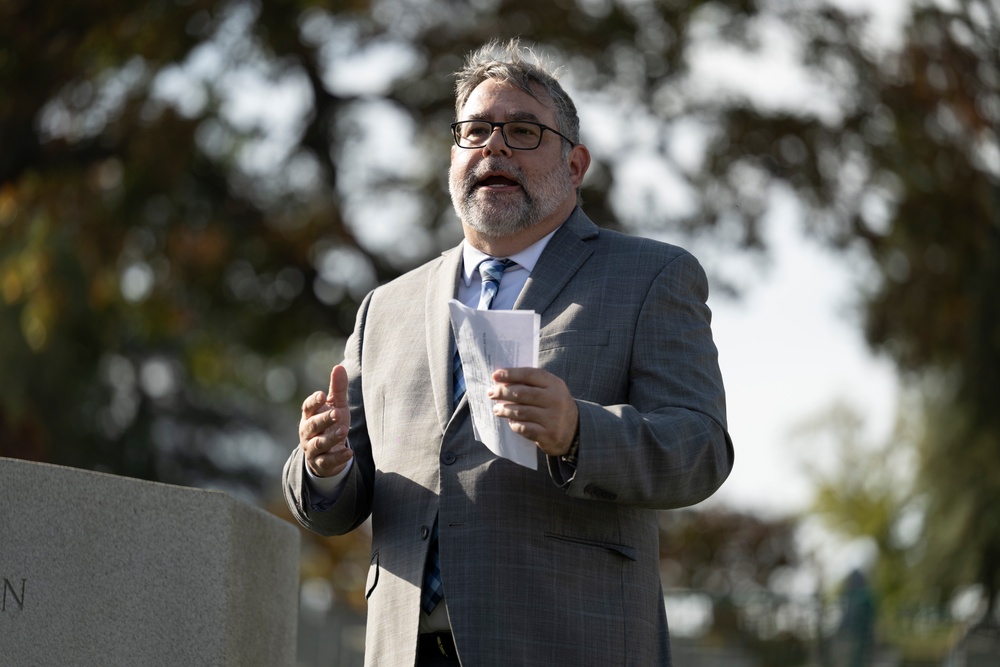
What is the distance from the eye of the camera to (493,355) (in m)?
2.83

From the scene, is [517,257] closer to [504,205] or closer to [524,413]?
[504,205]

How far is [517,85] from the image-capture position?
3.44 m

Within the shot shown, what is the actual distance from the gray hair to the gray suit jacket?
279 mm

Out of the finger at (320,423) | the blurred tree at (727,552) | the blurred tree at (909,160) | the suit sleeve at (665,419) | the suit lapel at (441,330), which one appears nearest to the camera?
the suit sleeve at (665,419)

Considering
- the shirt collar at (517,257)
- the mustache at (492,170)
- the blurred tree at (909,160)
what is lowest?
the shirt collar at (517,257)

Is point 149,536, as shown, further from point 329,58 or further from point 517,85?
point 329,58

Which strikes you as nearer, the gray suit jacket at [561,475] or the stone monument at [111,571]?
the gray suit jacket at [561,475]

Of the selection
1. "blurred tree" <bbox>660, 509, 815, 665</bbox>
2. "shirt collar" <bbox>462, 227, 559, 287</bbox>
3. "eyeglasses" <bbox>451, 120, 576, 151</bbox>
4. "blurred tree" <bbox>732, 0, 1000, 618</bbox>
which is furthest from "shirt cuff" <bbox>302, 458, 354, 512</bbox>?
"blurred tree" <bbox>660, 509, 815, 665</bbox>

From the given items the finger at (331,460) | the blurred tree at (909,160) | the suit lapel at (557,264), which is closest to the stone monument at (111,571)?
the finger at (331,460)

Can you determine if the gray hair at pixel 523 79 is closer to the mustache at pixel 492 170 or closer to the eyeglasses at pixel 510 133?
the eyeglasses at pixel 510 133

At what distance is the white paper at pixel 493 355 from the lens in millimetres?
2795

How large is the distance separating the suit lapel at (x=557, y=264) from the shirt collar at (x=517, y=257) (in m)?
0.03

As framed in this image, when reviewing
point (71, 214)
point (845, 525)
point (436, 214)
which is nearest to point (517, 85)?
point (71, 214)

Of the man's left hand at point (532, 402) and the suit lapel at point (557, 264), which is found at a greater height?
the suit lapel at point (557, 264)
